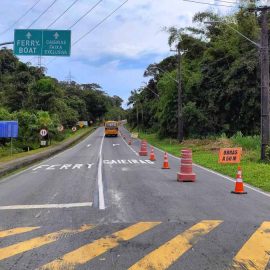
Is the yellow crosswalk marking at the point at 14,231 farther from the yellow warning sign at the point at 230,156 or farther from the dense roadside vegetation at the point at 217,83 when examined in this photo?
the dense roadside vegetation at the point at 217,83

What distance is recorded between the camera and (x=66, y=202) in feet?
39.6

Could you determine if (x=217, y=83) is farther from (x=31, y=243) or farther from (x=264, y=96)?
(x=31, y=243)

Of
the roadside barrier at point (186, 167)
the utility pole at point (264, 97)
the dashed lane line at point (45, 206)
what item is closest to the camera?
the dashed lane line at point (45, 206)

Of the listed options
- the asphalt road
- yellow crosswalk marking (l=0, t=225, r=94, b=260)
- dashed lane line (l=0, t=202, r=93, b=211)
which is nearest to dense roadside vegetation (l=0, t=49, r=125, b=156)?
the asphalt road

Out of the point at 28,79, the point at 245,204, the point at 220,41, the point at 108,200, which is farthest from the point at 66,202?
the point at 28,79

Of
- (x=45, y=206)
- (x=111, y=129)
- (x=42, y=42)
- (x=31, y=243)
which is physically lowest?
(x=45, y=206)

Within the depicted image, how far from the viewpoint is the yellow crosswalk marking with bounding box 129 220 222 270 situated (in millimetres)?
6406

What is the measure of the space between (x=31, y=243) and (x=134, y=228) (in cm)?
189

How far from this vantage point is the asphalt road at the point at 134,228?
6.62 metres

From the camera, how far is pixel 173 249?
23.5 feet

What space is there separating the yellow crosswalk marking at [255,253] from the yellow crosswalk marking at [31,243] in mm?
2879

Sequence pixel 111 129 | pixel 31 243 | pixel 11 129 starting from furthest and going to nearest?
pixel 111 129, pixel 11 129, pixel 31 243

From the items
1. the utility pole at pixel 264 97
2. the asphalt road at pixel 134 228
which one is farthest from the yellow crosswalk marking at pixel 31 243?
the utility pole at pixel 264 97

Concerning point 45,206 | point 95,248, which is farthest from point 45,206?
point 95,248
